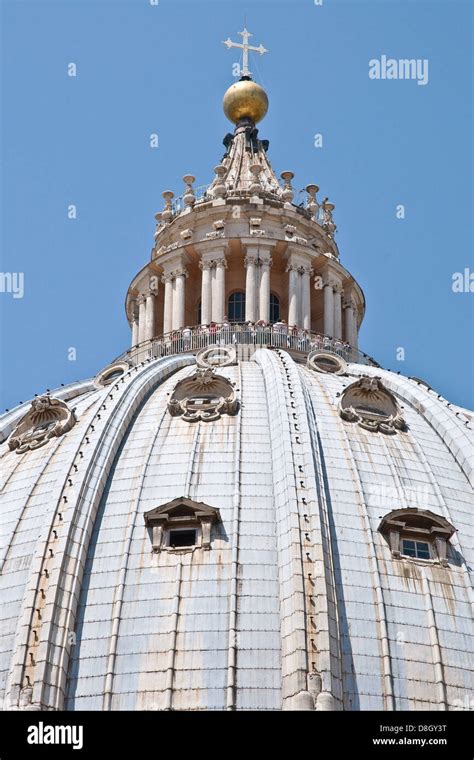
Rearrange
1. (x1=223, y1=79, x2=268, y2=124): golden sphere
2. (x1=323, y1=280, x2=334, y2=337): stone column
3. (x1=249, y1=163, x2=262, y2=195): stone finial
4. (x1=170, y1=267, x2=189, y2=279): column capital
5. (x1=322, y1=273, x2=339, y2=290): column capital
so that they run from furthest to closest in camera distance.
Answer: (x1=223, y1=79, x2=268, y2=124): golden sphere < (x1=249, y1=163, x2=262, y2=195): stone finial < (x1=322, y1=273, x2=339, y2=290): column capital < (x1=170, y1=267, x2=189, y2=279): column capital < (x1=323, y1=280, x2=334, y2=337): stone column

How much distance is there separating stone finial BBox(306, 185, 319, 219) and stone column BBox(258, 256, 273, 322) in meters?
5.43

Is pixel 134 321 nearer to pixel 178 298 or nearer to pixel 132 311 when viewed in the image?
pixel 132 311

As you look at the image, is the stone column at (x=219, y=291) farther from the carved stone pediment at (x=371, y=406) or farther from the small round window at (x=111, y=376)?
the carved stone pediment at (x=371, y=406)

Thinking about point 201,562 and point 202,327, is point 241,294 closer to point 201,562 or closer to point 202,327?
point 202,327

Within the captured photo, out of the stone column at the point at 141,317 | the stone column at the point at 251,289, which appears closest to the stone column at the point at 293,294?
the stone column at the point at 251,289

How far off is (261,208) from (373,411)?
49.9 feet

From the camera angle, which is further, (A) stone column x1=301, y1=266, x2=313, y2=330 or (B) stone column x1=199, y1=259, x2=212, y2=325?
(A) stone column x1=301, y1=266, x2=313, y2=330

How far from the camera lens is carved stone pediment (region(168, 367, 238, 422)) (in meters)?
59.3

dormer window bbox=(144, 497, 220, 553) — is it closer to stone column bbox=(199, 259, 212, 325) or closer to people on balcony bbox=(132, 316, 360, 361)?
people on balcony bbox=(132, 316, 360, 361)

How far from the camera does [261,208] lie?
7294 cm

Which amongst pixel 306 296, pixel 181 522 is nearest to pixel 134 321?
pixel 306 296

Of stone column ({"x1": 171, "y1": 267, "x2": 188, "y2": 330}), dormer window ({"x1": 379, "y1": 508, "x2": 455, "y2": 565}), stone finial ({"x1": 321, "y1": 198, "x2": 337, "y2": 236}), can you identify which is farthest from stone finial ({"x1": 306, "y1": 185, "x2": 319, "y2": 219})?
dormer window ({"x1": 379, "y1": 508, "x2": 455, "y2": 565})

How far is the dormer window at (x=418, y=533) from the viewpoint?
5325cm

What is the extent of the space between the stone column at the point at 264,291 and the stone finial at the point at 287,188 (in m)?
4.59
